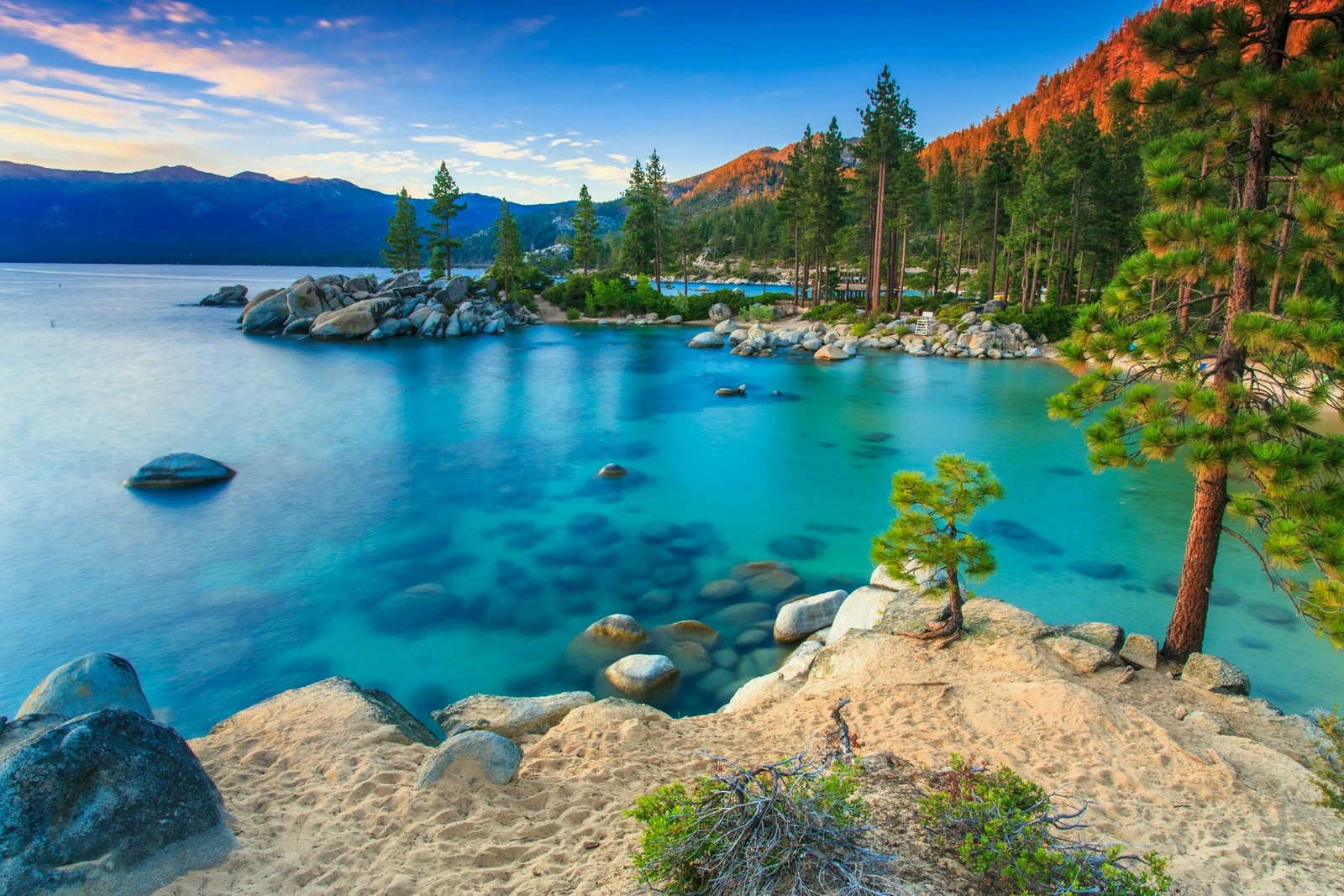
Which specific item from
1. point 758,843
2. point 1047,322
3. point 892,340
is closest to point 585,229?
point 892,340

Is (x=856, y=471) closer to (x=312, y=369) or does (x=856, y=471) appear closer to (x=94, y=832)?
(x=94, y=832)

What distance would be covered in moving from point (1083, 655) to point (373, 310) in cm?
4988

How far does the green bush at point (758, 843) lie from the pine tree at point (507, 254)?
191ft

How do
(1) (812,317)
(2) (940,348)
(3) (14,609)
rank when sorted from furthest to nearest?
(1) (812,317) → (2) (940,348) → (3) (14,609)

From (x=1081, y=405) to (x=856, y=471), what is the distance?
12.1 metres

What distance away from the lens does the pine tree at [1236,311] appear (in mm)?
6105

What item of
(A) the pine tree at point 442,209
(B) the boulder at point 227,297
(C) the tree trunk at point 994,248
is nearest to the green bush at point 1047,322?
(C) the tree trunk at point 994,248

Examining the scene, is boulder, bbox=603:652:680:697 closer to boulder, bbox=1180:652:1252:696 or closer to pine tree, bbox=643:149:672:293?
boulder, bbox=1180:652:1252:696

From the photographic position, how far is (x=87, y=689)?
6.15 m

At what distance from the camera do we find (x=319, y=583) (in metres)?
12.7

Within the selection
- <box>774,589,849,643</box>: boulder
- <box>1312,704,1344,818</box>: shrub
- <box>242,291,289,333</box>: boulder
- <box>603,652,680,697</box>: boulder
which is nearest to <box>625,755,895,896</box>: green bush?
<box>1312,704,1344,818</box>: shrub

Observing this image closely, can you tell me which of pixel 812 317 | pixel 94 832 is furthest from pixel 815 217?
pixel 94 832

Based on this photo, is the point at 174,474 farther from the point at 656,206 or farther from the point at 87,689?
the point at 656,206

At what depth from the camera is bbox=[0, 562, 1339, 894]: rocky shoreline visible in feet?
14.3
